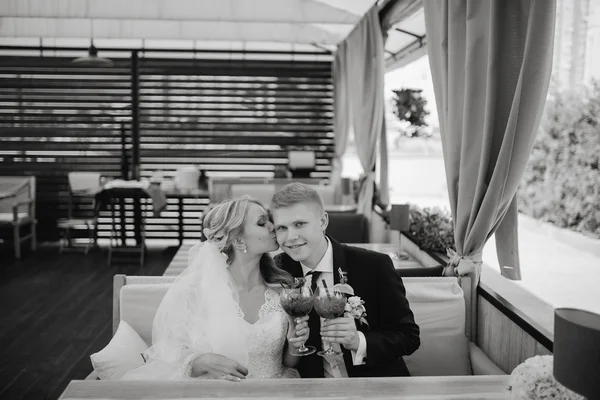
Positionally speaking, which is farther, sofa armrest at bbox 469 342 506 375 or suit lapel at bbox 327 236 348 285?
sofa armrest at bbox 469 342 506 375

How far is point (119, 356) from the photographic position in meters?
2.85

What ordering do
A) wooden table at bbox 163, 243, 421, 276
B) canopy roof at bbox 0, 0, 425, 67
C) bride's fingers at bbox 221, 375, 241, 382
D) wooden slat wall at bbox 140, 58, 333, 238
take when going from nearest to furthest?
bride's fingers at bbox 221, 375, 241, 382, wooden table at bbox 163, 243, 421, 276, canopy roof at bbox 0, 0, 425, 67, wooden slat wall at bbox 140, 58, 333, 238

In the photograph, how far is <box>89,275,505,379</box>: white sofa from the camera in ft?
10.3

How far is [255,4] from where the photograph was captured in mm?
6535

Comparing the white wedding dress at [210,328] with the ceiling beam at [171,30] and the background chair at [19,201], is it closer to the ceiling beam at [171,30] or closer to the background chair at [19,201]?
the ceiling beam at [171,30]

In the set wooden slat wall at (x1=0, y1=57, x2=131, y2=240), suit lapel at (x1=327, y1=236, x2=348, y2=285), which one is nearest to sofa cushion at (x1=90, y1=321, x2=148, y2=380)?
suit lapel at (x1=327, y1=236, x2=348, y2=285)

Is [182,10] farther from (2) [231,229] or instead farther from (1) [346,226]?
(2) [231,229]

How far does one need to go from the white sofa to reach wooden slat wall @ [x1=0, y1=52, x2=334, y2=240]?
6.84 m

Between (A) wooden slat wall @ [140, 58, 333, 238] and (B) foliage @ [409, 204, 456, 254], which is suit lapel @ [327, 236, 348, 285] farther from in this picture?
(A) wooden slat wall @ [140, 58, 333, 238]

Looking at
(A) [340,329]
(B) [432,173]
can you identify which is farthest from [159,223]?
(B) [432,173]

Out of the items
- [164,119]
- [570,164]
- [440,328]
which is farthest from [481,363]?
[164,119]

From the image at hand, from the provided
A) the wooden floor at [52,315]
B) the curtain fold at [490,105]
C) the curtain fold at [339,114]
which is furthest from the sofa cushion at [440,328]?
the curtain fold at [339,114]

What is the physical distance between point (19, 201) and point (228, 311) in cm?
741

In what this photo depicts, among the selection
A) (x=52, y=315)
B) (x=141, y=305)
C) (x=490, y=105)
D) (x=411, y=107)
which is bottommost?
(x=52, y=315)
